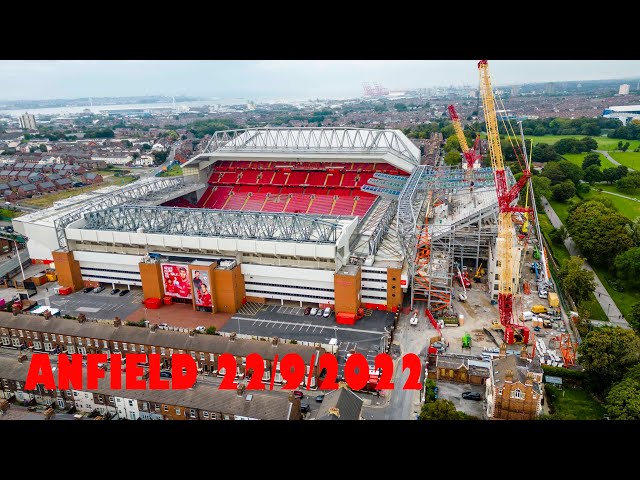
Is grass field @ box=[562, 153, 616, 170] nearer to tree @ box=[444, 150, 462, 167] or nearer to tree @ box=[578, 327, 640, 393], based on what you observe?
tree @ box=[444, 150, 462, 167]

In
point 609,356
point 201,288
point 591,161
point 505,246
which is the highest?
point 505,246

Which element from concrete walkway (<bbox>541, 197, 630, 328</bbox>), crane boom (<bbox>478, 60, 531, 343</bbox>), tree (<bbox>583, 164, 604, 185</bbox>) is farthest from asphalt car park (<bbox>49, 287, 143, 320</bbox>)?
tree (<bbox>583, 164, 604, 185</bbox>)

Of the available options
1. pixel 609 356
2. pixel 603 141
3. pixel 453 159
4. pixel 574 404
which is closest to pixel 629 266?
pixel 609 356

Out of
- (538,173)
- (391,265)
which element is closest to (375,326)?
(391,265)

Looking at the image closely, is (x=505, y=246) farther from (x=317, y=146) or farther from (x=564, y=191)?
(x=564, y=191)

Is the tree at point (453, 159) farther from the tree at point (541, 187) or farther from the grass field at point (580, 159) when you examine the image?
the grass field at point (580, 159)

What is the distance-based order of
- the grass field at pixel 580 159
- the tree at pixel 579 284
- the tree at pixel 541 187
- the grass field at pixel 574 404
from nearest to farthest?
the grass field at pixel 574 404
the tree at pixel 579 284
the tree at pixel 541 187
the grass field at pixel 580 159

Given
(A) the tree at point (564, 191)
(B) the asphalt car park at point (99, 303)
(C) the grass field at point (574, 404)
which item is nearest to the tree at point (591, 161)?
(A) the tree at point (564, 191)
